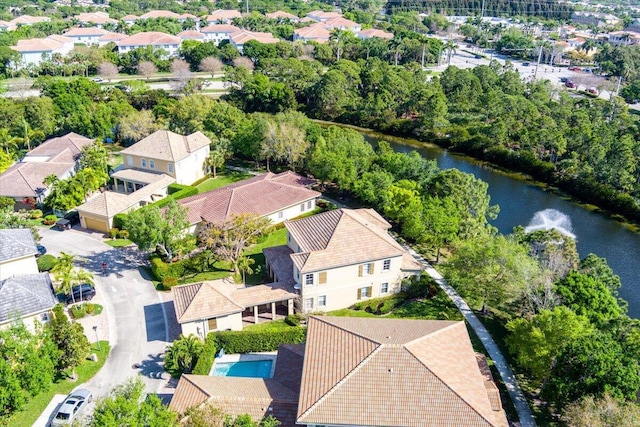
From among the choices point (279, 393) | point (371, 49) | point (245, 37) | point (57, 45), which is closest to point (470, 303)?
point (279, 393)

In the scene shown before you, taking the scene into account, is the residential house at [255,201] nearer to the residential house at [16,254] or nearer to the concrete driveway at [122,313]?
the concrete driveway at [122,313]

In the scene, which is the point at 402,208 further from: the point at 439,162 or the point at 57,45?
the point at 57,45

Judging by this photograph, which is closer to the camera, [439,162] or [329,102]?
[439,162]

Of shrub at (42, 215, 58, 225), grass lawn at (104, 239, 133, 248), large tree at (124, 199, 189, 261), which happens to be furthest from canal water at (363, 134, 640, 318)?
shrub at (42, 215, 58, 225)

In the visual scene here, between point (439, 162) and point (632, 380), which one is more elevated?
point (632, 380)

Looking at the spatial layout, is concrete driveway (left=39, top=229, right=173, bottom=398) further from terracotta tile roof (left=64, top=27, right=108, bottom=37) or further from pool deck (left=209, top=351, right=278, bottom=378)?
terracotta tile roof (left=64, top=27, right=108, bottom=37)

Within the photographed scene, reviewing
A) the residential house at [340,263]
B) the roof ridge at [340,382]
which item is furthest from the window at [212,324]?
the roof ridge at [340,382]

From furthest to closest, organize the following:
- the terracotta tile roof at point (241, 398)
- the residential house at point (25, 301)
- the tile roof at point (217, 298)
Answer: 1. the tile roof at point (217, 298)
2. the residential house at point (25, 301)
3. the terracotta tile roof at point (241, 398)
